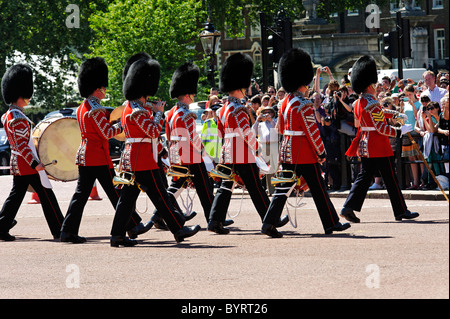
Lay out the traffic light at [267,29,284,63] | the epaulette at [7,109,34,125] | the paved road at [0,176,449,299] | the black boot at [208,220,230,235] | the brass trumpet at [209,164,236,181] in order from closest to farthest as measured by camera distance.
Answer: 1. the paved road at [0,176,449,299]
2. the brass trumpet at [209,164,236,181]
3. the black boot at [208,220,230,235]
4. the epaulette at [7,109,34,125]
5. the traffic light at [267,29,284,63]

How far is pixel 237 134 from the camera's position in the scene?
11727mm

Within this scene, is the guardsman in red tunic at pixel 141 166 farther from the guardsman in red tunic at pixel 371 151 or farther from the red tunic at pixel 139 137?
Answer: the guardsman in red tunic at pixel 371 151

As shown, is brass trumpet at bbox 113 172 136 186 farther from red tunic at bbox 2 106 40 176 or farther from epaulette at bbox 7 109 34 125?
epaulette at bbox 7 109 34 125

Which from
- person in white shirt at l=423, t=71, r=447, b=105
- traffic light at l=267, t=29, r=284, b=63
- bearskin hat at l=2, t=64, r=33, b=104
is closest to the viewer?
bearskin hat at l=2, t=64, r=33, b=104

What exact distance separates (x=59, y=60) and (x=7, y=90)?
3984cm

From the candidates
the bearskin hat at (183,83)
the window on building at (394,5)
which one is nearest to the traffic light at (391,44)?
the bearskin hat at (183,83)

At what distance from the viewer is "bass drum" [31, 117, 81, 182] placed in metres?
14.2

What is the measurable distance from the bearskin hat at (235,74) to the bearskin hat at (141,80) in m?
0.89

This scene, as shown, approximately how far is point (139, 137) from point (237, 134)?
1.21 meters

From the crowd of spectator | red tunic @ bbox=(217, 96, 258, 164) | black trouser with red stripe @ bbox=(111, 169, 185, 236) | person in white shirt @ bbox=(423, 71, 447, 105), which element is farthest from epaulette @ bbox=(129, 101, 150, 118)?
person in white shirt @ bbox=(423, 71, 447, 105)

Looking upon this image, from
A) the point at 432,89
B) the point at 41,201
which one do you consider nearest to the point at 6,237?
the point at 41,201

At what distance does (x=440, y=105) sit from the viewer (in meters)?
16.6

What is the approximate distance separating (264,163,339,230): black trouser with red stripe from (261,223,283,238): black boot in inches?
1.6
